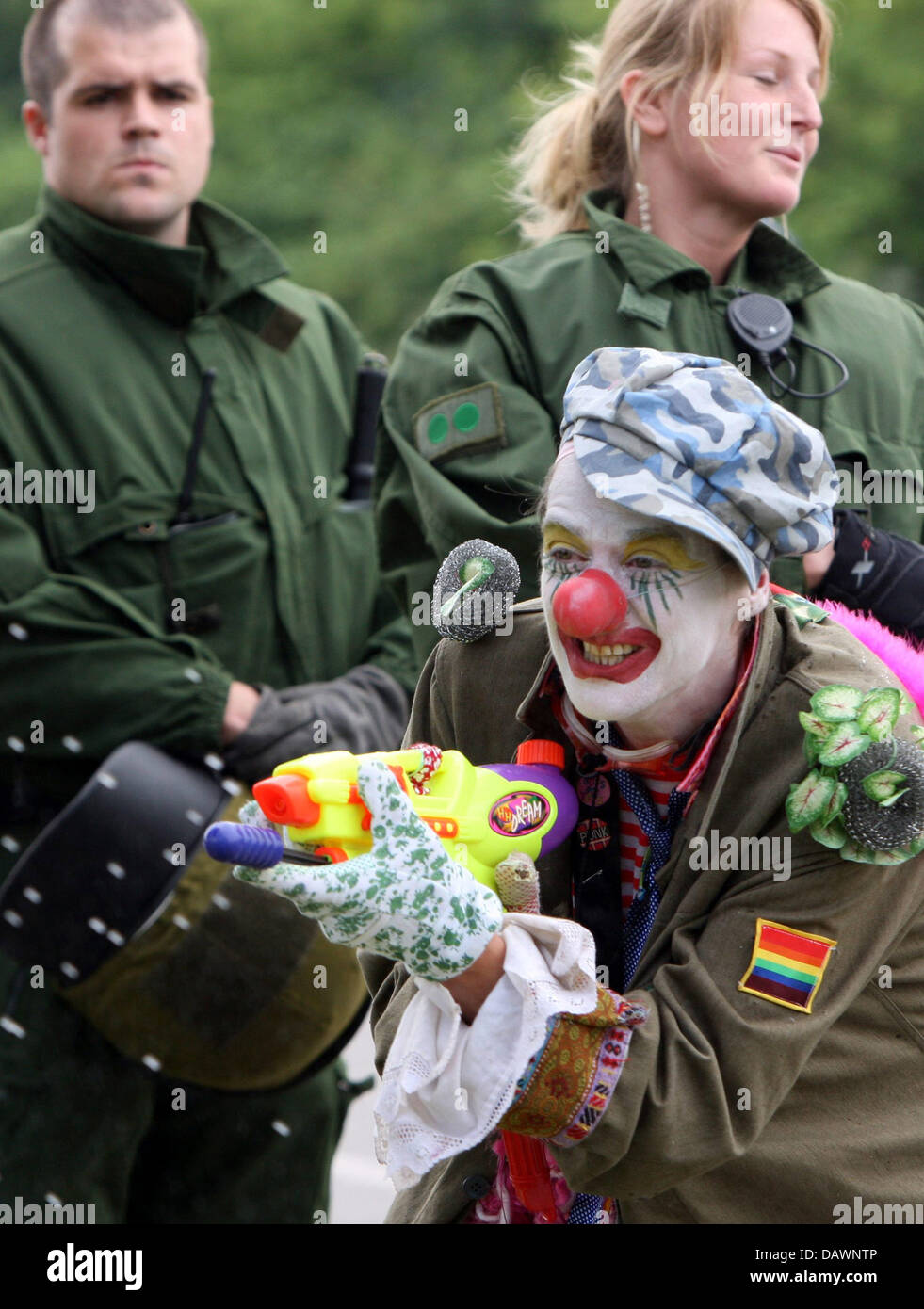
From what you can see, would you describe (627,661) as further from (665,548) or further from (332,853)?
(332,853)

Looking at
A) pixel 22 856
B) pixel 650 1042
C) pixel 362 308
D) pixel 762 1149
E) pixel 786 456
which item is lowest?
pixel 362 308

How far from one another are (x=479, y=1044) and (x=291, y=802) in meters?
0.33

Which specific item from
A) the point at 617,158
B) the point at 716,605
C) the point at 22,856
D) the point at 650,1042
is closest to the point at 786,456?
Result: the point at 716,605

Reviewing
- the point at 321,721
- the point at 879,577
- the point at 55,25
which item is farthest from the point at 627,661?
the point at 55,25

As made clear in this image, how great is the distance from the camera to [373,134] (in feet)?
54.2

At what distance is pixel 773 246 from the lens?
3844 mm

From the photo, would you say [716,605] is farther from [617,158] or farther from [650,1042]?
[617,158]

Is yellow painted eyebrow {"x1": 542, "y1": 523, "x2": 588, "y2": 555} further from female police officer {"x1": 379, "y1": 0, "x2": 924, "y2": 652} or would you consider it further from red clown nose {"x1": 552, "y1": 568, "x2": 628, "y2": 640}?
female police officer {"x1": 379, "y1": 0, "x2": 924, "y2": 652}

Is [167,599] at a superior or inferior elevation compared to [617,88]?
inferior

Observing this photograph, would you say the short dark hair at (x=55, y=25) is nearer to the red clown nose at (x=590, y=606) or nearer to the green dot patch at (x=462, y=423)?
the green dot patch at (x=462, y=423)

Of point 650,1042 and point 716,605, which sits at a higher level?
point 716,605

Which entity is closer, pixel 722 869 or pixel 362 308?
pixel 722 869

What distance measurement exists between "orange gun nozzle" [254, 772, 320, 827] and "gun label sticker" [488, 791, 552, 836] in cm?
29

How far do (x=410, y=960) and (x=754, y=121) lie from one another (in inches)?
80.3
